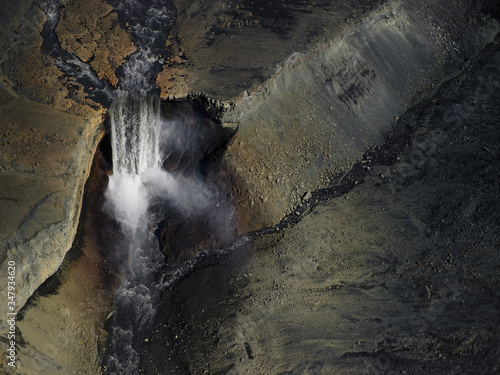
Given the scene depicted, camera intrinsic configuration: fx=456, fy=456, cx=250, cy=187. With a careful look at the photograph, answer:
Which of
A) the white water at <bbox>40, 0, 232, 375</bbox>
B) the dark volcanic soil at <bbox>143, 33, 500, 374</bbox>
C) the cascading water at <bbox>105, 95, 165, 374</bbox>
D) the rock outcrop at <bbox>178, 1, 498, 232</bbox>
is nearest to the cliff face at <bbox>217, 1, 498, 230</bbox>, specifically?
the rock outcrop at <bbox>178, 1, 498, 232</bbox>

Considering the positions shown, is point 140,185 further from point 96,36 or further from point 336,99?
point 336,99

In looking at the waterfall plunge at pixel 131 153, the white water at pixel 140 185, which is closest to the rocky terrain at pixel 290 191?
the white water at pixel 140 185

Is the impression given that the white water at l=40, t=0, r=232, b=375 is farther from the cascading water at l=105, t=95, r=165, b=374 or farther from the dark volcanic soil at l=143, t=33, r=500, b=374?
the dark volcanic soil at l=143, t=33, r=500, b=374

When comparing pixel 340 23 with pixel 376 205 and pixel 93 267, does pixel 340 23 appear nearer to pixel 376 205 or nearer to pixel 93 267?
pixel 376 205

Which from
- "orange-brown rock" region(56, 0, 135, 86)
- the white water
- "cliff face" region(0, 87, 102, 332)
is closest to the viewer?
"cliff face" region(0, 87, 102, 332)

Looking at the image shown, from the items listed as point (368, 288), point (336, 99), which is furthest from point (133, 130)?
point (368, 288)

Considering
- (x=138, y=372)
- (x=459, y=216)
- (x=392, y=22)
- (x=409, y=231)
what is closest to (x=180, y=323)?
(x=138, y=372)
